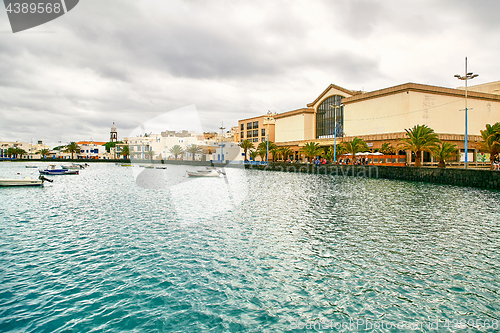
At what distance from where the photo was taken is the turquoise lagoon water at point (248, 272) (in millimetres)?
6355

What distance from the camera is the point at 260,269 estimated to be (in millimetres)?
8898

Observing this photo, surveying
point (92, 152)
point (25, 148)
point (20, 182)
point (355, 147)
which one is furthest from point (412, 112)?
point (25, 148)

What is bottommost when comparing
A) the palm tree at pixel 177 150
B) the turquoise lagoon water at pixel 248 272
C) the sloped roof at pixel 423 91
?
the turquoise lagoon water at pixel 248 272

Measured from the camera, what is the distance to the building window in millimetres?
79694

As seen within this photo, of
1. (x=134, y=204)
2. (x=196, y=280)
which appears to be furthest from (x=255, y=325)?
(x=134, y=204)

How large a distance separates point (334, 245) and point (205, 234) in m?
5.31

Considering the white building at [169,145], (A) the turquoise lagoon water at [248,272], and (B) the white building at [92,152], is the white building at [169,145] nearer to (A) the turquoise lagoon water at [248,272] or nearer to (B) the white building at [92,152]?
(B) the white building at [92,152]

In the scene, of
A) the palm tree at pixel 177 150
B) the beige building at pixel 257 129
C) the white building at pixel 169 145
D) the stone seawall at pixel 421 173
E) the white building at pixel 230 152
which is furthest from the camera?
the palm tree at pixel 177 150

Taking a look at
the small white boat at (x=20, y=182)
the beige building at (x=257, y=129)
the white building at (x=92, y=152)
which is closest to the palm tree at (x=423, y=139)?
the small white boat at (x=20, y=182)

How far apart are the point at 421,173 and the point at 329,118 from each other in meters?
48.6

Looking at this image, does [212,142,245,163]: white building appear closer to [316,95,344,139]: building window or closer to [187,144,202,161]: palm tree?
[187,144,202,161]: palm tree

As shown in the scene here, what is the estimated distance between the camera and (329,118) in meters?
84.1

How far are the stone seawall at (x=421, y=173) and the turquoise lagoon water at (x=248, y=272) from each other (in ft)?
54.5

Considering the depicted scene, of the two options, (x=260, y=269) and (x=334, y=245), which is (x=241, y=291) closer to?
(x=260, y=269)
